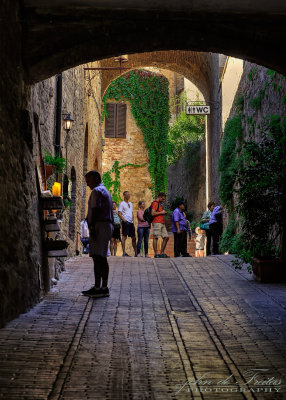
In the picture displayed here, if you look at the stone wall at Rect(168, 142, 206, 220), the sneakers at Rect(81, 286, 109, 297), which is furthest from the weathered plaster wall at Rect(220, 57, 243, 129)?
the sneakers at Rect(81, 286, 109, 297)

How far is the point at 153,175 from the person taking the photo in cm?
2495

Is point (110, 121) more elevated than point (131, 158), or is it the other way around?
point (110, 121)

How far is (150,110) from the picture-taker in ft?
82.8

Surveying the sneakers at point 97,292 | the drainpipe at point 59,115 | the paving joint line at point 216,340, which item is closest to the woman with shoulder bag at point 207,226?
the drainpipe at point 59,115

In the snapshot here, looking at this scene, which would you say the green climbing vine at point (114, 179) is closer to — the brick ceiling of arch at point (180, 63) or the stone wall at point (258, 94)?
the brick ceiling of arch at point (180, 63)

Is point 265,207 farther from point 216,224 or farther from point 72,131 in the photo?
point 72,131

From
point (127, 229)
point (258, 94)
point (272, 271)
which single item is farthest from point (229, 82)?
point (272, 271)

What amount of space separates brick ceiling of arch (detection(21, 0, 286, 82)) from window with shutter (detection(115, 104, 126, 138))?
1823cm

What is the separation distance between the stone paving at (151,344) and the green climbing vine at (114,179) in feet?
55.8

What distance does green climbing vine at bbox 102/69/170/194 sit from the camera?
25.0 metres

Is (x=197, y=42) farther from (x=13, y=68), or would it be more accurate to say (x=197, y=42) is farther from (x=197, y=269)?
(x=197, y=269)

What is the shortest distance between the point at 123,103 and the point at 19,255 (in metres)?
20.2

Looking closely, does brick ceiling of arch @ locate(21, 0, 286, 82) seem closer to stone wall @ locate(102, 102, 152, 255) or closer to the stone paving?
the stone paving

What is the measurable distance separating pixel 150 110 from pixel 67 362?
21.9 m
